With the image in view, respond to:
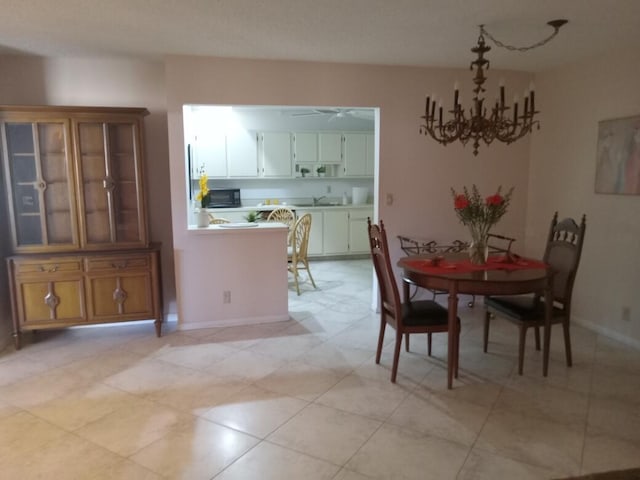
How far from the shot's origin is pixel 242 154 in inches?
276

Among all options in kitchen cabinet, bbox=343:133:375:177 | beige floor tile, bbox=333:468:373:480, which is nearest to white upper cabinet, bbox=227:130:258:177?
kitchen cabinet, bbox=343:133:375:177

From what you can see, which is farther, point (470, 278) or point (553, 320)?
point (553, 320)

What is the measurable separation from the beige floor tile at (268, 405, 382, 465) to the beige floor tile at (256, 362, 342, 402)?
21 cm

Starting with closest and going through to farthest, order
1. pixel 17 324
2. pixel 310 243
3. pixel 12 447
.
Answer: pixel 12 447, pixel 17 324, pixel 310 243

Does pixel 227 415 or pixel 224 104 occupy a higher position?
pixel 224 104

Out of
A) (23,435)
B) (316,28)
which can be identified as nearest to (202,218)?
(316,28)

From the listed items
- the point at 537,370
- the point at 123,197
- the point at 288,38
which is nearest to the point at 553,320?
the point at 537,370

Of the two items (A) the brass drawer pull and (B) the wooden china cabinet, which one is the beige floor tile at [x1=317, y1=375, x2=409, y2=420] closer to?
(B) the wooden china cabinet

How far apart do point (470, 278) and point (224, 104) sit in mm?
2580

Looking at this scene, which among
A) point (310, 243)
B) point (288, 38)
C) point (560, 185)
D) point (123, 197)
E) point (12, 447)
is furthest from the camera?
point (310, 243)

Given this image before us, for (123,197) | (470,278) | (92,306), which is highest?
(123,197)

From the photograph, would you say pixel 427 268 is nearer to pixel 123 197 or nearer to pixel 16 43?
pixel 123 197

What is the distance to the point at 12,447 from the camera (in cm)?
229

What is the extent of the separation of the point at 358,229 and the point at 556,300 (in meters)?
4.29
